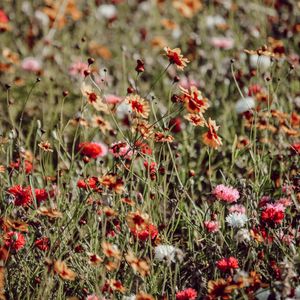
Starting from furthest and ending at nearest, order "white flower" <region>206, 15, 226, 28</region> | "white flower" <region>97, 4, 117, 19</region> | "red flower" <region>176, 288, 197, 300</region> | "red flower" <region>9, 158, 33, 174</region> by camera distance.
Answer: "white flower" <region>97, 4, 117, 19</region>
"white flower" <region>206, 15, 226, 28</region>
"red flower" <region>9, 158, 33, 174</region>
"red flower" <region>176, 288, 197, 300</region>

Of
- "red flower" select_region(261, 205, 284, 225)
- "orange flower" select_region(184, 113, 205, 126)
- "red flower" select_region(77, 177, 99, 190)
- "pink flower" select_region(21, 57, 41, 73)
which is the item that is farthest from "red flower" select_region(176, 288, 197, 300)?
"pink flower" select_region(21, 57, 41, 73)

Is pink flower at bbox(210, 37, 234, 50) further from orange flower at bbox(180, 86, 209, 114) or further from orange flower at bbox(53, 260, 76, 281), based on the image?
A: orange flower at bbox(53, 260, 76, 281)

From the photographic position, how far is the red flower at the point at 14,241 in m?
1.64

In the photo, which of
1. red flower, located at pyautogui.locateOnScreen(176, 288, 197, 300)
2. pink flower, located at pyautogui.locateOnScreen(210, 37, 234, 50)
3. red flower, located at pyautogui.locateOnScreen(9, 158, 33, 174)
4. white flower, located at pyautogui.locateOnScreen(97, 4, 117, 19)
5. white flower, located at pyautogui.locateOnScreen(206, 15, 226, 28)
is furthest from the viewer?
white flower, located at pyautogui.locateOnScreen(97, 4, 117, 19)

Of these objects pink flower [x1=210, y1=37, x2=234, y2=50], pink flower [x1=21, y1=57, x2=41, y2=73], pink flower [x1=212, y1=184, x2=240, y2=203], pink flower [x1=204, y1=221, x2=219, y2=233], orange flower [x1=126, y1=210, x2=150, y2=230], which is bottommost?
pink flower [x1=21, y1=57, x2=41, y2=73]

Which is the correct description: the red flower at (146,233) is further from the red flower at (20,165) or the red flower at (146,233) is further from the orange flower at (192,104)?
the red flower at (20,165)

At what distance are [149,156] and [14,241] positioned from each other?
45cm

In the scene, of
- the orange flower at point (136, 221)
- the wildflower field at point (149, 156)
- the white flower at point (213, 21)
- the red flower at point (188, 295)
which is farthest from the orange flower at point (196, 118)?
the white flower at point (213, 21)

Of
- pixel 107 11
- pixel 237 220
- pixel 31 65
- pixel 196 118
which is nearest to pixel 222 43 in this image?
pixel 107 11

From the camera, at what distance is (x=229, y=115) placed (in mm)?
2957

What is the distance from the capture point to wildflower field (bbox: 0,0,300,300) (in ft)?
5.59

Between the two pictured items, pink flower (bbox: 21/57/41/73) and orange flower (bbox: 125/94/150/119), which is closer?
orange flower (bbox: 125/94/150/119)

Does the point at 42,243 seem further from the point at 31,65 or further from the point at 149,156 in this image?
the point at 31,65

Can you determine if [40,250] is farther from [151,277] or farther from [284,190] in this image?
[284,190]
